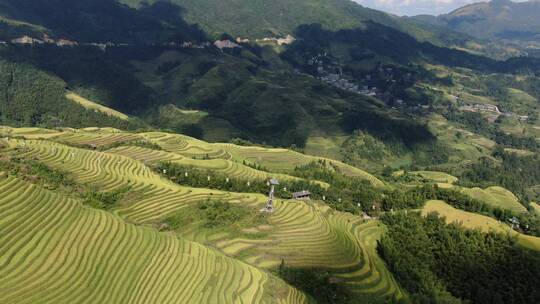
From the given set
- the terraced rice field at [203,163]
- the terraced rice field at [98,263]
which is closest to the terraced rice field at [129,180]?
the terraced rice field at [203,163]

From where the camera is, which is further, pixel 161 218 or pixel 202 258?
pixel 161 218

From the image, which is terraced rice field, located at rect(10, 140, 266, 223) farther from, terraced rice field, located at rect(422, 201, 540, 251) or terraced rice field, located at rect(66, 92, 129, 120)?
terraced rice field, located at rect(66, 92, 129, 120)

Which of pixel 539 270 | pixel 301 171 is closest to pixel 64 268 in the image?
pixel 539 270

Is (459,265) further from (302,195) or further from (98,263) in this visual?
(98,263)

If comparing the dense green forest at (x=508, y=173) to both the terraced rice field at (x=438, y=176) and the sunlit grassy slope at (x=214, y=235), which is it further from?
the sunlit grassy slope at (x=214, y=235)

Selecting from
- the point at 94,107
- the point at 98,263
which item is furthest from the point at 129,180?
the point at 94,107

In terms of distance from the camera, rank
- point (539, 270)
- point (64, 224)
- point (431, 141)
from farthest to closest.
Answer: point (431, 141)
point (539, 270)
point (64, 224)

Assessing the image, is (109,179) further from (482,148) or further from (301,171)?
(482,148)
